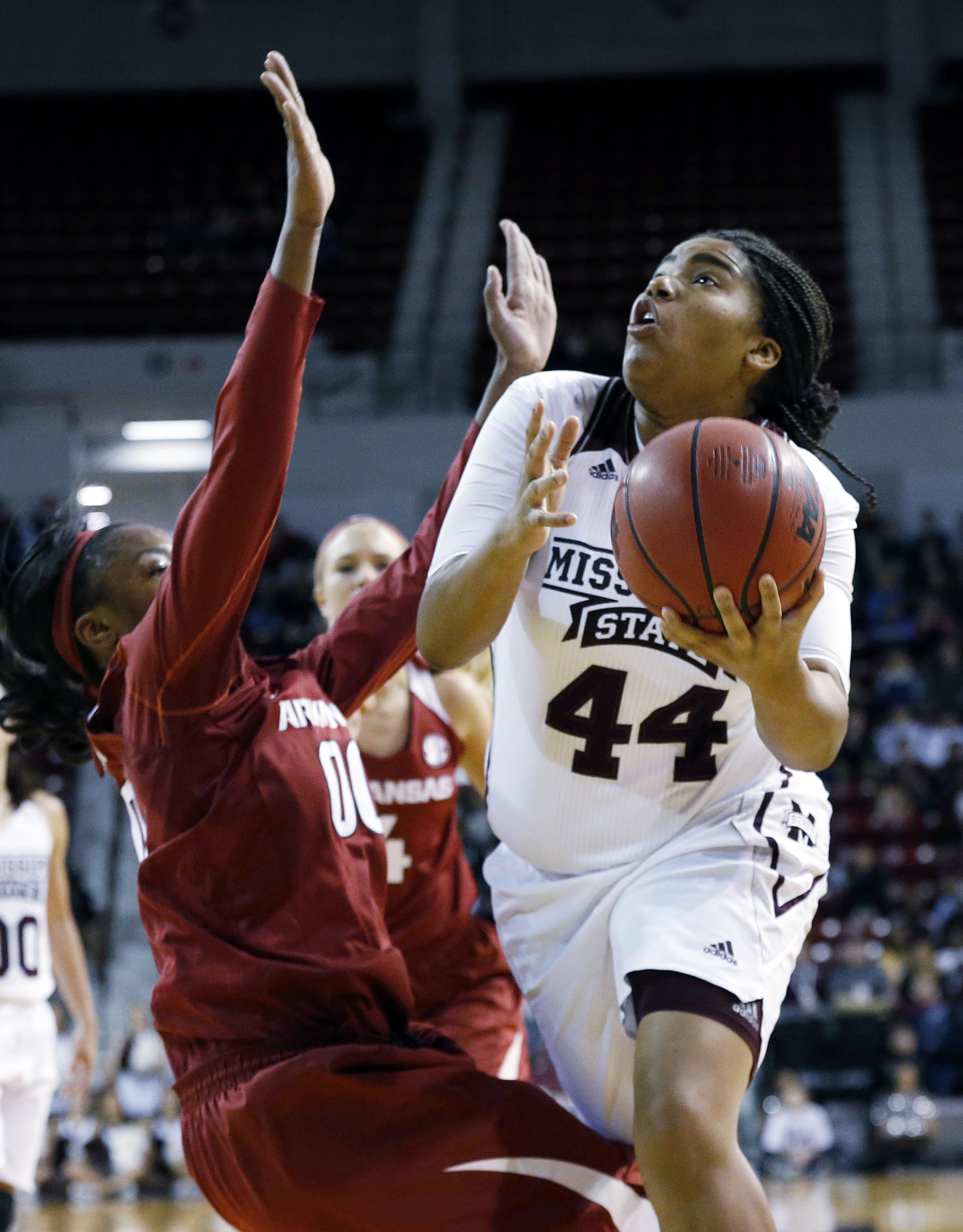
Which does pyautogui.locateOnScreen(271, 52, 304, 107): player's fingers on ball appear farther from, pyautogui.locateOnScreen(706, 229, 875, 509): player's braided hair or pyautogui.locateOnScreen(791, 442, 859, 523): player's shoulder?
pyautogui.locateOnScreen(791, 442, 859, 523): player's shoulder

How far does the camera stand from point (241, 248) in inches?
714

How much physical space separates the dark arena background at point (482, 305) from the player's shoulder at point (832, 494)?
15.4 feet

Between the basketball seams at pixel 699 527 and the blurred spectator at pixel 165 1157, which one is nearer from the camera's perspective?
the basketball seams at pixel 699 527

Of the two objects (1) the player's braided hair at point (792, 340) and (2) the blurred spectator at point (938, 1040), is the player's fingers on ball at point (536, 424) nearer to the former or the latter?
(1) the player's braided hair at point (792, 340)

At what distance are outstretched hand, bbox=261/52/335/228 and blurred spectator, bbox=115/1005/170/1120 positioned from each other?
7.93 meters

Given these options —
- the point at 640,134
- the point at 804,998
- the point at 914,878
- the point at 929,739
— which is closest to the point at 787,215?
the point at 640,134

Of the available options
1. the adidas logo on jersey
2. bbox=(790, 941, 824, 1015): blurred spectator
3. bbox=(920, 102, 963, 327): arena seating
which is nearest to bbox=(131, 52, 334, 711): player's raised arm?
the adidas logo on jersey

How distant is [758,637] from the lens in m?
2.21

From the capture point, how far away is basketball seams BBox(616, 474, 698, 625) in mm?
2299

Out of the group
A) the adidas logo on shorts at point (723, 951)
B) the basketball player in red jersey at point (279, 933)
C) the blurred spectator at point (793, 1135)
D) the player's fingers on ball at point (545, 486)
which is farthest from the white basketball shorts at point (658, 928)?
the blurred spectator at point (793, 1135)

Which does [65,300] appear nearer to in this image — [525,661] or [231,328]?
[231,328]

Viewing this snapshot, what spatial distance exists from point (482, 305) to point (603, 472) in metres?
14.9

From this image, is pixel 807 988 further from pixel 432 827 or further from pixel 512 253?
pixel 512 253

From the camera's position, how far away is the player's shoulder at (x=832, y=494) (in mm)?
2670
